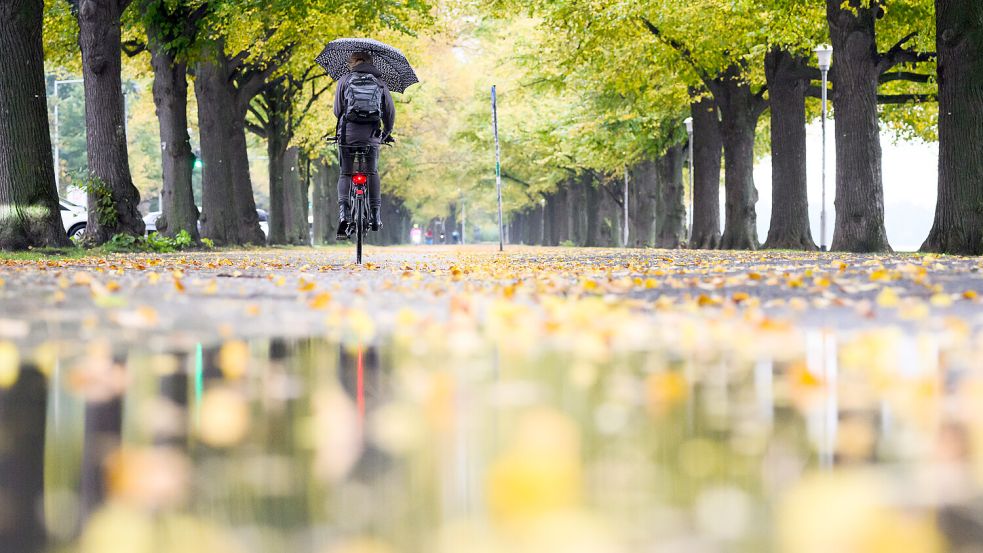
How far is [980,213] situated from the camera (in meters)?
16.3

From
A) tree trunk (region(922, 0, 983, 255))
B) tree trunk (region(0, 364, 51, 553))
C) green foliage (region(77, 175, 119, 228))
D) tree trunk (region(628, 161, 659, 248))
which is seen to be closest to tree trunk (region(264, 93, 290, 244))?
tree trunk (region(628, 161, 659, 248))

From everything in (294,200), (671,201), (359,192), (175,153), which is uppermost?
(175,153)

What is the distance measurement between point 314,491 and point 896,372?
92.8 inches

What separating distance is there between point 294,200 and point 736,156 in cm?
1832

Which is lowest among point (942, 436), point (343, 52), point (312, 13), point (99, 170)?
point (942, 436)

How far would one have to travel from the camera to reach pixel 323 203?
Result: 4950cm

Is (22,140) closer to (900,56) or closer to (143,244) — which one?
(143,244)

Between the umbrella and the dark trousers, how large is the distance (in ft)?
5.81

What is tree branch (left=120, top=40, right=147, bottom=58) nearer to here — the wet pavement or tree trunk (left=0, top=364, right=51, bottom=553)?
the wet pavement

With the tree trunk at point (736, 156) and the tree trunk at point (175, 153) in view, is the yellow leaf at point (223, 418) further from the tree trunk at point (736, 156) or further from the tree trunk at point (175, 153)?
the tree trunk at point (736, 156)

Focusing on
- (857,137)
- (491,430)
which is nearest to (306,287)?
(491,430)

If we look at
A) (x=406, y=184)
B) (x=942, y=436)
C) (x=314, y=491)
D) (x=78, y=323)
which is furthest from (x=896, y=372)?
(x=406, y=184)

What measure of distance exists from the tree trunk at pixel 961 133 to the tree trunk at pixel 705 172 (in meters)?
13.0

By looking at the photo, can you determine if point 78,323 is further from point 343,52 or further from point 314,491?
point 343,52
